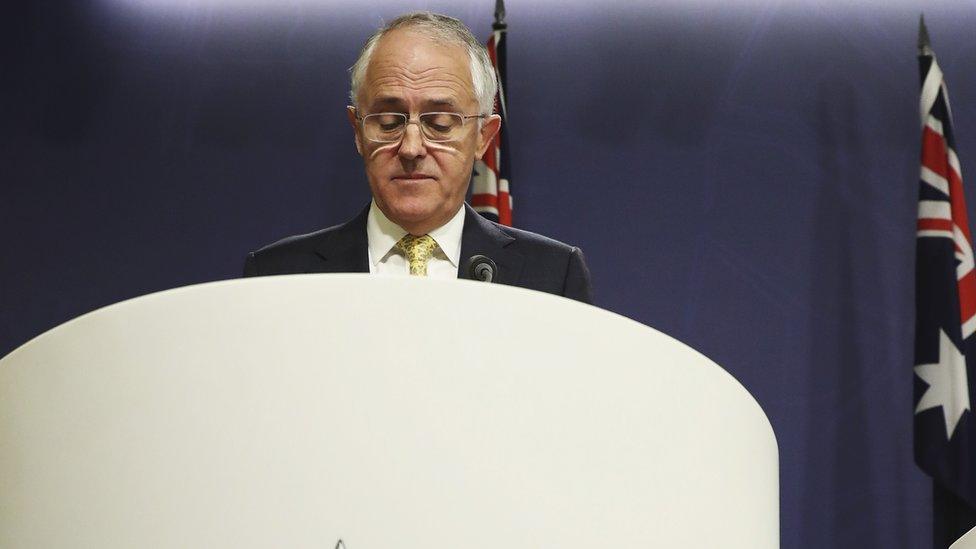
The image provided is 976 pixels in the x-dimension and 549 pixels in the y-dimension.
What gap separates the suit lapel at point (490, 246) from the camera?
5.63 feet

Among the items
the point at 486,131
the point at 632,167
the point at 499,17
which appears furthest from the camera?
the point at 632,167

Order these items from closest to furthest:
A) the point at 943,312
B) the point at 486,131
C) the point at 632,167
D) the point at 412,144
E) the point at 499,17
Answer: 1. the point at 412,144
2. the point at 486,131
3. the point at 943,312
4. the point at 499,17
5. the point at 632,167

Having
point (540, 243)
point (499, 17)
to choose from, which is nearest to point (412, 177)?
point (540, 243)

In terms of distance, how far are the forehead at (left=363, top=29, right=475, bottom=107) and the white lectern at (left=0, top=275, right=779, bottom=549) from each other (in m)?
1.18

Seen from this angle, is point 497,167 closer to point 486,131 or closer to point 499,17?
point 499,17

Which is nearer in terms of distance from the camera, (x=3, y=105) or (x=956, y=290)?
(x=956, y=290)

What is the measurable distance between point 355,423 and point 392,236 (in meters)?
1.17

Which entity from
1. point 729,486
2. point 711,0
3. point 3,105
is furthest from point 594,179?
point 729,486

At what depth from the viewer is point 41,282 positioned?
3.31 meters

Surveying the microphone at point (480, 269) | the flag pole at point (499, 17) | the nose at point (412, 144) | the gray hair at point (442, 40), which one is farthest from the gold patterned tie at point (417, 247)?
the flag pole at point (499, 17)

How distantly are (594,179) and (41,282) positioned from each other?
1545mm

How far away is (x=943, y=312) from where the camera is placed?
2.87 metres

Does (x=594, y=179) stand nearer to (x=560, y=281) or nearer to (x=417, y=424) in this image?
(x=560, y=281)

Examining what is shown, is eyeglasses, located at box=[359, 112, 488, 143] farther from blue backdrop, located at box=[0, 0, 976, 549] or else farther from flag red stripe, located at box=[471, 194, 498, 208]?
blue backdrop, located at box=[0, 0, 976, 549]
